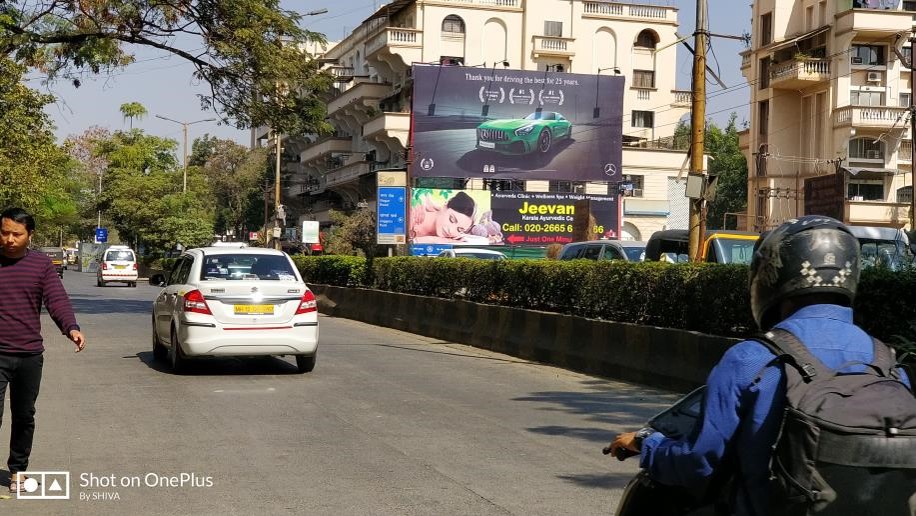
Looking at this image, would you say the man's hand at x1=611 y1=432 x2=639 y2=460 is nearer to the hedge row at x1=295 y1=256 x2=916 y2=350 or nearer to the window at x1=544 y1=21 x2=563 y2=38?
the hedge row at x1=295 y1=256 x2=916 y2=350

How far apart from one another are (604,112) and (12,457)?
1906 inches

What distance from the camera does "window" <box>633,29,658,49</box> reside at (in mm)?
64438

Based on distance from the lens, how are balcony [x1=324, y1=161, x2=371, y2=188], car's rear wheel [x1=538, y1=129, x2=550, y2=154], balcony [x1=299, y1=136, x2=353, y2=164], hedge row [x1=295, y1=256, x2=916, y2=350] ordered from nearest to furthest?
hedge row [x1=295, y1=256, x2=916, y2=350], car's rear wheel [x1=538, y1=129, x2=550, y2=154], balcony [x1=324, y1=161, x2=371, y2=188], balcony [x1=299, y1=136, x2=353, y2=164]

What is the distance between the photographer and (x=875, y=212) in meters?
52.5

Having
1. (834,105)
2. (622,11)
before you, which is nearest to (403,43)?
(622,11)

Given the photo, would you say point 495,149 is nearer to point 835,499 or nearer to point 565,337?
point 565,337

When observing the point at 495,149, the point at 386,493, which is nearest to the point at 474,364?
the point at 386,493

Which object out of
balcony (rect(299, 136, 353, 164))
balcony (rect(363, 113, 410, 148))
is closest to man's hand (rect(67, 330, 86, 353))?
balcony (rect(363, 113, 410, 148))

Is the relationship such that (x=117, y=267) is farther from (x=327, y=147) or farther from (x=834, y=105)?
(x=834, y=105)

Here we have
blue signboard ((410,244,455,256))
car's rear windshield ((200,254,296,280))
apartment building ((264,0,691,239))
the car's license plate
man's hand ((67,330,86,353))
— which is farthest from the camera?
apartment building ((264,0,691,239))

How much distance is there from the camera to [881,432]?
238 cm

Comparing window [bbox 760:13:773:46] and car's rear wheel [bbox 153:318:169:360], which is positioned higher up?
window [bbox 760:13:773:46]

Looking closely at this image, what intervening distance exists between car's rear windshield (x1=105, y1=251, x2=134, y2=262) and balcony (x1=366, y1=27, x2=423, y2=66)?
1786 cm

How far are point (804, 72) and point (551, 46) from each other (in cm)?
1490
